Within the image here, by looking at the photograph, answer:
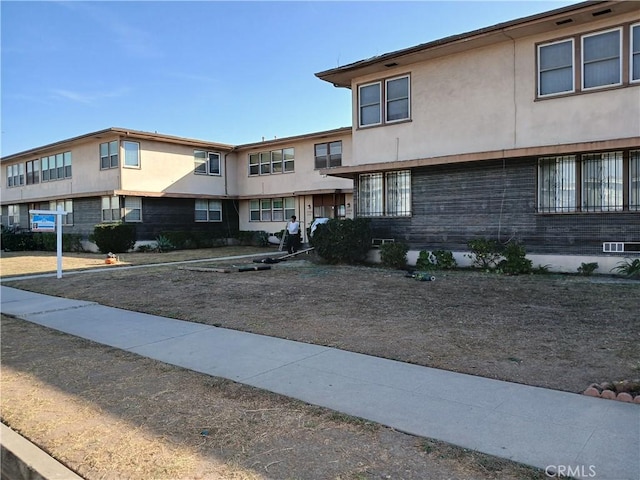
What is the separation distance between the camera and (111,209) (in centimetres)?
2556

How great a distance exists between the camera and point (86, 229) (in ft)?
88.7

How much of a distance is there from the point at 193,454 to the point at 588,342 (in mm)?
5148

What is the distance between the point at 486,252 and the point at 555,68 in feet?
16.9

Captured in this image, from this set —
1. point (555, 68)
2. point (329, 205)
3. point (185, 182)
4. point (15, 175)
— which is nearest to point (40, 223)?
point (185, 182)

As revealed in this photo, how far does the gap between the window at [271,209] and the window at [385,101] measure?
11312mm

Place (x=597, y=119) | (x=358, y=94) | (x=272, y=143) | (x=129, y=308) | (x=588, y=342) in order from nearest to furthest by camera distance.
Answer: (x=588, y=342)
(x=129, y=308)
(x=597, y=119)
(x=358, y=94)
(x=272, y=143)

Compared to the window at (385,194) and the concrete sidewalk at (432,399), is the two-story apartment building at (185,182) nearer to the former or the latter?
the window at (385,194)

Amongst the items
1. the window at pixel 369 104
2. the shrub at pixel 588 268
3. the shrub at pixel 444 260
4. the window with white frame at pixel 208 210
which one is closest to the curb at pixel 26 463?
the shrub at pixel 444 260

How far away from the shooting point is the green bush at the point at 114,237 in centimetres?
2389

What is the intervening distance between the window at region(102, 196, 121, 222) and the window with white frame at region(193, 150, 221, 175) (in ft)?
15.6

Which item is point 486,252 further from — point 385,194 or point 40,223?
point 40,223

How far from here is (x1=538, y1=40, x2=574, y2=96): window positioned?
1245cm

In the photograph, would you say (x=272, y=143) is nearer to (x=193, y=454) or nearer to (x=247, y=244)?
(x=247, y=244)

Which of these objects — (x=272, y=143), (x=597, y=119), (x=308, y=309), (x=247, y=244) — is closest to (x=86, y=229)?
(x=247, y=244)
